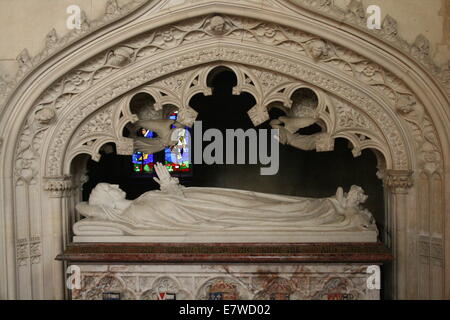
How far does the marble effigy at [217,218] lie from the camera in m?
4.65

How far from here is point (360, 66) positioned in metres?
4.66

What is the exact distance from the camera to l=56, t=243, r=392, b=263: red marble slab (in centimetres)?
441

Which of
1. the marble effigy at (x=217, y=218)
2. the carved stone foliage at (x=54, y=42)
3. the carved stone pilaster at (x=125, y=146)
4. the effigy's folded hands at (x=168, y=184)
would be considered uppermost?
the carved stone foliage at (x=54, y=42)

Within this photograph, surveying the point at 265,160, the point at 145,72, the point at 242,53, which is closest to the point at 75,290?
the point at 145,72

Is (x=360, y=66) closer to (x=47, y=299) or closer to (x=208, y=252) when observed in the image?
(x=208, y=252)

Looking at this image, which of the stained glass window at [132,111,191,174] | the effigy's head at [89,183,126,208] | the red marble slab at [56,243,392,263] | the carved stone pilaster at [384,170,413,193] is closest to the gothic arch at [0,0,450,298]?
the carved stone pilaster at [384,170,413,193]

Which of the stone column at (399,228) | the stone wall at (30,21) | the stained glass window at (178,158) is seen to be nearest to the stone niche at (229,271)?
the stone column at (399,228)

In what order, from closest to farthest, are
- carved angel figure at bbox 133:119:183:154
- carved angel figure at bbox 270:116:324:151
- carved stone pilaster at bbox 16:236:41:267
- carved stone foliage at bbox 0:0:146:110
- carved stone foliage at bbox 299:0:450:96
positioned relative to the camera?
carved stone foliage at bbox 299:0:450:96 < carved stone foliage at bbox 0:0:146:110 < carved stone pilaster at bbox 16:236:41:267 < carved angel figure at bbox 270:116:324:151 < carved angel figure at bbox 133:119:183:154

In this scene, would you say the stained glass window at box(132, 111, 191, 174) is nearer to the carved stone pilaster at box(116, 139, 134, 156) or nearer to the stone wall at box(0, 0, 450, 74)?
the carved stone pilaster at box(116, 139, 134, 156)

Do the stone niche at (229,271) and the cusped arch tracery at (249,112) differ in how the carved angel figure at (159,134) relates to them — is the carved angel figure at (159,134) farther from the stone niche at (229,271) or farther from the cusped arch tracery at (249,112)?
the stone niche at (229,271)

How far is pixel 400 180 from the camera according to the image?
4.65 metres

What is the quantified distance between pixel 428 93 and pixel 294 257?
175 cm

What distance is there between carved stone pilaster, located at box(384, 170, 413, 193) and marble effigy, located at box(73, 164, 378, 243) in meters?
0.28

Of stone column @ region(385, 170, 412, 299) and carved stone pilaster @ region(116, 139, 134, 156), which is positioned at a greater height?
carved stone pilaster @ region(116, 139, 134, 156)
